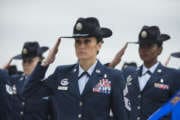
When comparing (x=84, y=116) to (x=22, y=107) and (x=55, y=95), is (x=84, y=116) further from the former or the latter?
(x=22, y=107)

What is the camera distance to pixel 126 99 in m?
7.22

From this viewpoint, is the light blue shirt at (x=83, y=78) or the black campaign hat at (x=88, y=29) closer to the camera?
the light blue shirt at (x=83, y=78)

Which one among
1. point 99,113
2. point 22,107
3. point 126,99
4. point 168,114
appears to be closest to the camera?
point 168,114

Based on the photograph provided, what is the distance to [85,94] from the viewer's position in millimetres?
6582

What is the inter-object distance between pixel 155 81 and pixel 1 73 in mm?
1497

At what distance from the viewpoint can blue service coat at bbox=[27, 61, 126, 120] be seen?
258 inches

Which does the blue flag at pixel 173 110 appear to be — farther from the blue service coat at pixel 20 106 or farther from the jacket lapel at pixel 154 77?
the jacket lapel at pixel 154 77

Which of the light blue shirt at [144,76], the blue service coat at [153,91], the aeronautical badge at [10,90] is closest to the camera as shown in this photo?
the blue service coat at [153,91]

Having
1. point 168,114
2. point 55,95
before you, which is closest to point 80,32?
point 55,95

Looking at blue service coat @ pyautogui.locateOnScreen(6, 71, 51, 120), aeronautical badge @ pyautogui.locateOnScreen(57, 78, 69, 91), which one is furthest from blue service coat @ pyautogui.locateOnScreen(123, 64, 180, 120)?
aeronautical badge @ pyautogui.locateOnScreen(57, 78, 69, 91)

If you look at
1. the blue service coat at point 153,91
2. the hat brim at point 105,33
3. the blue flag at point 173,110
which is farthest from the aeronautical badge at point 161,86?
the blue flag at point 173,110

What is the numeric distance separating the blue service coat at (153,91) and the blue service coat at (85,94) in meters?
1.79

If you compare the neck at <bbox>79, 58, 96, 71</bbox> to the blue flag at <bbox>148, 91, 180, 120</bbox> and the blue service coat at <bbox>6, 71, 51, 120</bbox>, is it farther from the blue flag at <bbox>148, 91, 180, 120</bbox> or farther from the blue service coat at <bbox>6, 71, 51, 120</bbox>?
the blue service coat at <bbox>6, 71, 51, 120</bbox>

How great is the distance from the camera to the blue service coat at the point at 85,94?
6.55 meters
